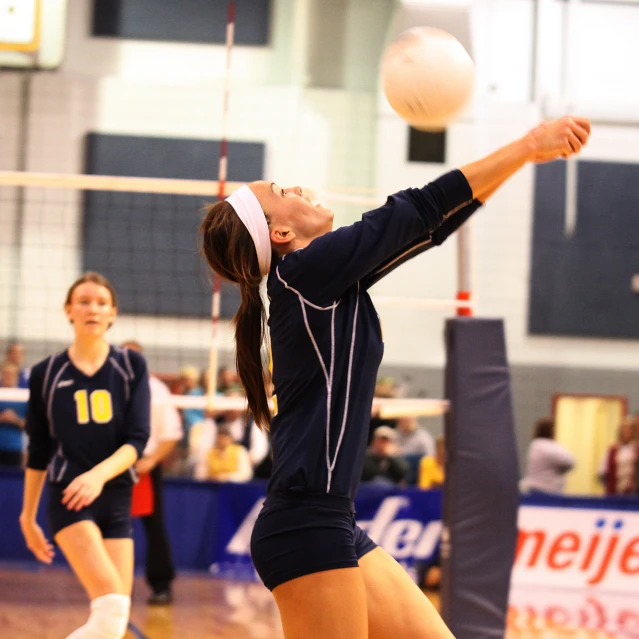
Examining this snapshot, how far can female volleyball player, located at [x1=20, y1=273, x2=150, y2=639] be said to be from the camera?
376 centimetres

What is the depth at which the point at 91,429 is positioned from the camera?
3850 millimetres

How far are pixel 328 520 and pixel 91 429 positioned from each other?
6.04ft

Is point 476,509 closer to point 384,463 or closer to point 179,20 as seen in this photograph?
point 384,463

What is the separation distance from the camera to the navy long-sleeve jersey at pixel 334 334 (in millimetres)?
2205

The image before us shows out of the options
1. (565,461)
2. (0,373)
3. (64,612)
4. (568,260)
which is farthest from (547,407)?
(64,612)

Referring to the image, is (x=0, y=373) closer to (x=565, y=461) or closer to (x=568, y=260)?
(x=565, y=461)

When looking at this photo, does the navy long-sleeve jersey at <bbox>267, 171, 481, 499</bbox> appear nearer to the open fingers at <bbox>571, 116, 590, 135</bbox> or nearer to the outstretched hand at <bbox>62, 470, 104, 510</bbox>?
the open fingers at <bbox>571, 116, 590, 135</bbox>

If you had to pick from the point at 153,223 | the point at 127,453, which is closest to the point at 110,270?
the point at 153,223

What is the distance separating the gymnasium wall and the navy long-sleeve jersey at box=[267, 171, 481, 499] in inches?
375

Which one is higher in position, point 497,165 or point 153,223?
point 153,223

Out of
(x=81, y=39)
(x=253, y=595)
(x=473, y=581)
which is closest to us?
(x=473, y=581)

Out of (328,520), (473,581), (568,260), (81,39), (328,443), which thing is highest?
(81,39)

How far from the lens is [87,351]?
155 inches

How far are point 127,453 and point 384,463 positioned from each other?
16.9 feet
